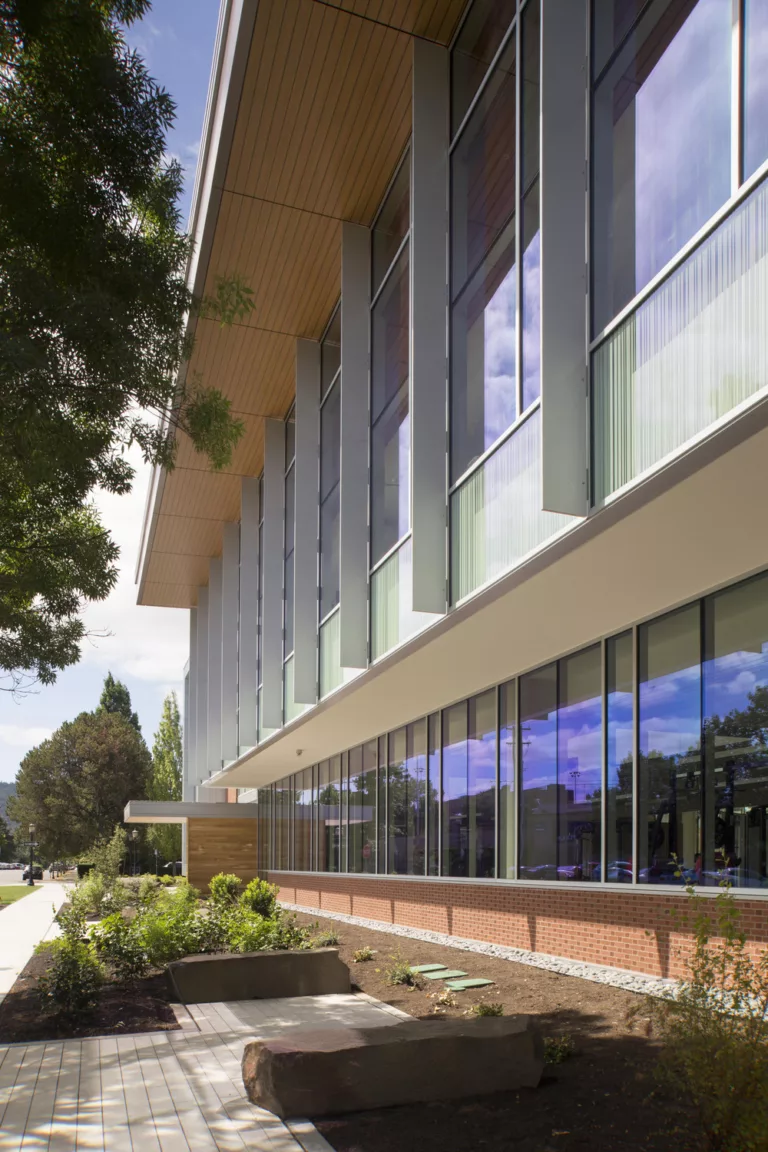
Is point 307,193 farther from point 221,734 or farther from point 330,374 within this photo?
point 221,734

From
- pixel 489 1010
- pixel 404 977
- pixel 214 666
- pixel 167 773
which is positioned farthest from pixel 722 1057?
pixel 167 773

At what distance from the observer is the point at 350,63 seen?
13453 mm

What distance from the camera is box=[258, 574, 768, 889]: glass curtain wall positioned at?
399 inches

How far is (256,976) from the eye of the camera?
1190 cm

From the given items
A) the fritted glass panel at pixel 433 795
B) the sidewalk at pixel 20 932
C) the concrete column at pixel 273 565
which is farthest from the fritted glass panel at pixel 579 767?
the concrete column at pixel 273 565

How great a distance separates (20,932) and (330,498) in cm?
1284

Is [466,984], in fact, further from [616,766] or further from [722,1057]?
[722,1057]

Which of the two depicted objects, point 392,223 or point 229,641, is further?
point 229,641

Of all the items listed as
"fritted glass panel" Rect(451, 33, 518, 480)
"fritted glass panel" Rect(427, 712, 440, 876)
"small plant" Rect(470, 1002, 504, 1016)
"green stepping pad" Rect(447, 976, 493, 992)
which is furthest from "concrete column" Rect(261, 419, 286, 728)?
"small plant" Rect(470, 1002, 504, 1016)

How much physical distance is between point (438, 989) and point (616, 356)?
25.3ft

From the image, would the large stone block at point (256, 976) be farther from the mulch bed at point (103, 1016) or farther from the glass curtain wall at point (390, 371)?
the glass curtain wall at point (390, 371)

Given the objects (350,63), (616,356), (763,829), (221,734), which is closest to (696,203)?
(616,356)

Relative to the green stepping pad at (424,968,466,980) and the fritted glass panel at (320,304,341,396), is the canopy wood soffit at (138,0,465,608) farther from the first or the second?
the green stepping pad at (424,968,466,980)

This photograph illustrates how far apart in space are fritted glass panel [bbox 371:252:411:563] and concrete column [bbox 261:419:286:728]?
26.0ft
